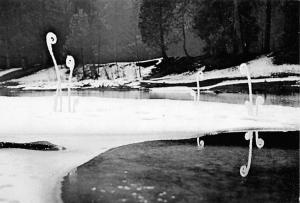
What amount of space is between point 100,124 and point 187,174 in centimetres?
80

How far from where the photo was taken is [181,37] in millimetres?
2918

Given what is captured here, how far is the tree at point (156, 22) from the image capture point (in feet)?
9.66

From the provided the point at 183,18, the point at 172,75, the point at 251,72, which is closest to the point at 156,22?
the point at 183,18

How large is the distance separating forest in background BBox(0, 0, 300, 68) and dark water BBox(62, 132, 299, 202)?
0.82 m

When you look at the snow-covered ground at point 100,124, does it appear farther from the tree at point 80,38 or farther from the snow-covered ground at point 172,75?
the tree at point 80,38

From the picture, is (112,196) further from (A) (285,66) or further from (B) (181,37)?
(A) (285,66)

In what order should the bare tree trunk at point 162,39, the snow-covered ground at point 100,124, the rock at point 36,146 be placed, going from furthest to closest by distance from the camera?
the bare tree trunk at point 162,39, the rock at point 36,146, the snow-covered ground at point 100,124

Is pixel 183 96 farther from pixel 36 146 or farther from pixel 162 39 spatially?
pixel 36 146

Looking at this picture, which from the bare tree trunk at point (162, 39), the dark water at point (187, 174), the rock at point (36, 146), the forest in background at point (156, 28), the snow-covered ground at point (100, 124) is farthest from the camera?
the bare tree trunk at point (162, 39)

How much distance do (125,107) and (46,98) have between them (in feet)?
1.91

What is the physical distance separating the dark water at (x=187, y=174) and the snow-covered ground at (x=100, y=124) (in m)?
0.11

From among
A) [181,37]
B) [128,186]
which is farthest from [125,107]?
[128,186]

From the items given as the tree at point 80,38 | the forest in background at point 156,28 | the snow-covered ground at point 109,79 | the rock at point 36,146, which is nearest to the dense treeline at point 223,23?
the forest in background at point 156,28

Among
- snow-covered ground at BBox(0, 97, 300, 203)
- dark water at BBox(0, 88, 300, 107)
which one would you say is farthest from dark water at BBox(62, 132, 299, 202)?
dark water at BBox(0, 88, 300, 107)
